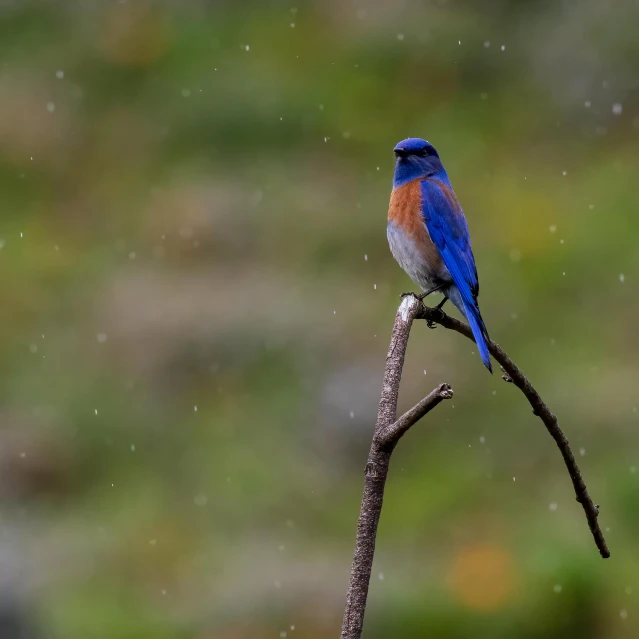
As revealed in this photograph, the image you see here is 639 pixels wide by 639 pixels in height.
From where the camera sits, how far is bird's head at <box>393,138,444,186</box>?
4.63m

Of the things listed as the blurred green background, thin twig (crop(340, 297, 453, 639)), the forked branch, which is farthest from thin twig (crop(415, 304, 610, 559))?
the blurred green background

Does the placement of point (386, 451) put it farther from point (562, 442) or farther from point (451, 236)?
point (451, 236)

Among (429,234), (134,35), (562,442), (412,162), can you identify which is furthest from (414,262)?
(134,35)

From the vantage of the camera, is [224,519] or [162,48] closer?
[224,519]

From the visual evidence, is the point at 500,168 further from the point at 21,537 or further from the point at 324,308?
the point at 21,537

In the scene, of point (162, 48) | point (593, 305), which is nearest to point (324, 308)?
point (593, 305)

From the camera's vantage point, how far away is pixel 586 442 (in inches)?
334

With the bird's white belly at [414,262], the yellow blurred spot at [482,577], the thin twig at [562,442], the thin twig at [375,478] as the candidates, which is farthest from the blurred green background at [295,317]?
the thin twig at [375,478]

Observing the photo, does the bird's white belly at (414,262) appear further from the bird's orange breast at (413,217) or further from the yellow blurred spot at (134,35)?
the yellow blurred spot at (134,35)

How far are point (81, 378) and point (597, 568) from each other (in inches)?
214

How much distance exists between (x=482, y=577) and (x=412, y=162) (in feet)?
11.5

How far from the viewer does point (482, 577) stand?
7090 millimetres

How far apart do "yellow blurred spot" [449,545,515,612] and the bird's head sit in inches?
132

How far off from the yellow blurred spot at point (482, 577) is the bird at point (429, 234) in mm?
3271
